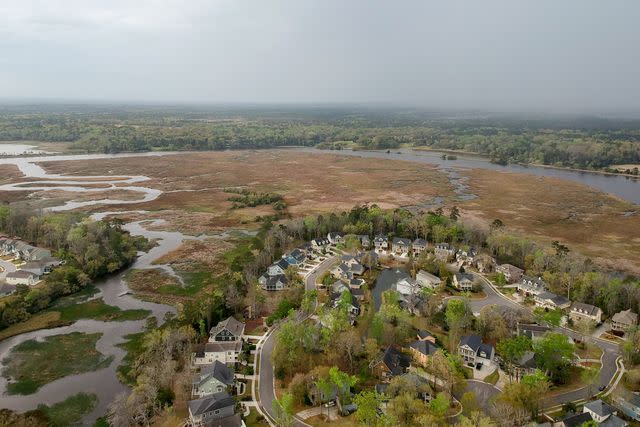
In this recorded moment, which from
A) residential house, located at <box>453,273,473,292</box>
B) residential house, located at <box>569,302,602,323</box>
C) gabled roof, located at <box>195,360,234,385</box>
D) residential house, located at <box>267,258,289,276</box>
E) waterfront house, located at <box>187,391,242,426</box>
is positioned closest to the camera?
waterfront house, located at <box>187,391,242,426</box>

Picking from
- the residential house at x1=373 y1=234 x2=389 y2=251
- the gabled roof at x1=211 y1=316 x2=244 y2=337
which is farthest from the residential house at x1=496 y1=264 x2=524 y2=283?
the gabled roof at x1=211 y1=316 x2=244 y2=337

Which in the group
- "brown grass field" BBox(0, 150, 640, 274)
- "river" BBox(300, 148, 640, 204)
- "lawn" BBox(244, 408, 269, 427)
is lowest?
"river" BBox(300, 148, 640, 204)

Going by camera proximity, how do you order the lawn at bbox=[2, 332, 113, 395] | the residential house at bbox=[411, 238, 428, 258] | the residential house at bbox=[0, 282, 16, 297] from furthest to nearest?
the residential house at bbox=[411, 238, 428, 258], the residential house at bbox=[0, 282, 16, 297], the lawn at bbox=[2, 332, 113, 395]

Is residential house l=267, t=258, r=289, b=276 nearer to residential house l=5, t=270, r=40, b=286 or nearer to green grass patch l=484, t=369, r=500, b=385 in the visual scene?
green grass patch l=484, t=369, r=500, b=385

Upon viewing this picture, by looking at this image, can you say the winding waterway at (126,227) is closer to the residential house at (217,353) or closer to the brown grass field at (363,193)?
the brown grass field at (363,193)

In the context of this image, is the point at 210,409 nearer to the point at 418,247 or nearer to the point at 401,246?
the point at 401,246

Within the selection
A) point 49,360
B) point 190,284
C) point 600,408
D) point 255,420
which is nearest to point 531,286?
point 600,408

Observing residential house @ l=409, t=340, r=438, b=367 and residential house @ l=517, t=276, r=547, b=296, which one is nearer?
residential house @ l=409, t=340, r=438, b=367
